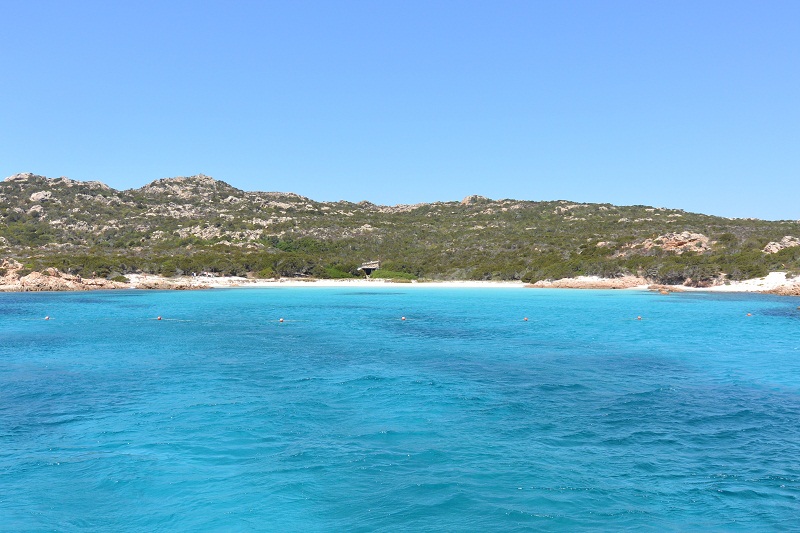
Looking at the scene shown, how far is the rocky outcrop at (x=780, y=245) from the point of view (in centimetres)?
5836

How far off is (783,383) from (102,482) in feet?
51.3

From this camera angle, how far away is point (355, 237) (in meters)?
97.9

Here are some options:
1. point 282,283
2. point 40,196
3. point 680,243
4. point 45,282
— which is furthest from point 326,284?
point 40,196

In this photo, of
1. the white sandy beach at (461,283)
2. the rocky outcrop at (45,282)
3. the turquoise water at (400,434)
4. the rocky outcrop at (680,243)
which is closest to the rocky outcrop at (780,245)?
the rocky outcrop at (680,243)

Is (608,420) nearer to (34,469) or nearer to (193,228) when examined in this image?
(34,469)

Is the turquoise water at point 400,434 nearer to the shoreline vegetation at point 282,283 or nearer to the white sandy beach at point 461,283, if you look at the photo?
the shoreline vegetation at point 282,283

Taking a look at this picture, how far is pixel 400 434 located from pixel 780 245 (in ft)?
208

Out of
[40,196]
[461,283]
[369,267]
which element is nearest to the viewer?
[461,283]

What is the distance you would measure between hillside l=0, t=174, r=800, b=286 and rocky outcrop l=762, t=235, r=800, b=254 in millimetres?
212

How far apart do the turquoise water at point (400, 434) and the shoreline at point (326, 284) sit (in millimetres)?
34774

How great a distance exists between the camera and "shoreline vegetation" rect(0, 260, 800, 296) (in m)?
53.2

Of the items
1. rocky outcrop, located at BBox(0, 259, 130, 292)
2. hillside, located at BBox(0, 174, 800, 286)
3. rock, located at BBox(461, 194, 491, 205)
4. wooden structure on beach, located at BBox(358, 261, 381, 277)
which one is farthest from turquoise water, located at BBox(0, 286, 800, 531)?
rock, located at BBox(461, 194, 491, 205)

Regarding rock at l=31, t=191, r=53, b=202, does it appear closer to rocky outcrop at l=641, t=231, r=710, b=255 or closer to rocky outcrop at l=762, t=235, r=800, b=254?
rocky outcrop at l=641, t=231, r=710, b=255

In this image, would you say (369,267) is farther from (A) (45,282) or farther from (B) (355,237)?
(A) (45,282)
